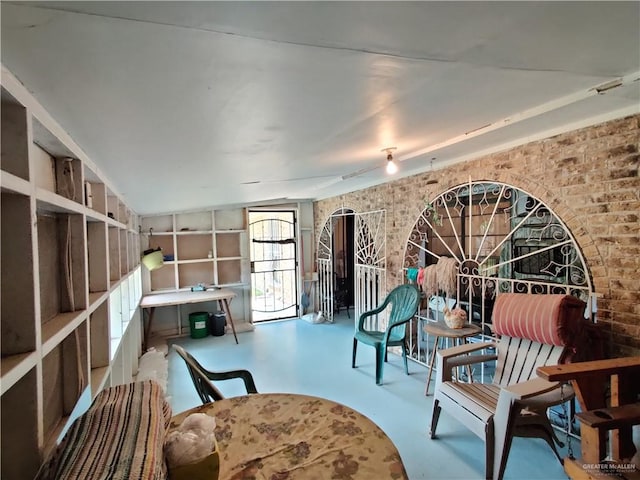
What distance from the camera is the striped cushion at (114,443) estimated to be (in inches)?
35.1

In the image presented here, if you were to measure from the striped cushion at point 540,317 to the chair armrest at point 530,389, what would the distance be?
38 centimetres

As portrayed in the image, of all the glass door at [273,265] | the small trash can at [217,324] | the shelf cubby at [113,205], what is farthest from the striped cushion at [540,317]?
the glass door at [273,265]

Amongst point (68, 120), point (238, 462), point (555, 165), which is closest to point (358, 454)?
point (238, 462)

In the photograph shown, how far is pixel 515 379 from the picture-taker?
274cm

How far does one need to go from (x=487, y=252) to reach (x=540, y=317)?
1.63 m

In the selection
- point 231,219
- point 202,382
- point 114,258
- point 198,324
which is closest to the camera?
point 202,382

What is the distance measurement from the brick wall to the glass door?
4.74m

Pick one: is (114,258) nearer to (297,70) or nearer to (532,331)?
(297,70)

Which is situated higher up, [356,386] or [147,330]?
[147,330]

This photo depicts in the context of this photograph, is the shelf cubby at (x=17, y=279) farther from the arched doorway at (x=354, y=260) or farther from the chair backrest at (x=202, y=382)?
the arched doorway at (x=354, y=260)

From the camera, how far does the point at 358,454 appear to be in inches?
52.2

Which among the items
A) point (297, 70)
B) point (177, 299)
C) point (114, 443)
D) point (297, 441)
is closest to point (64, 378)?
point (114, 443)

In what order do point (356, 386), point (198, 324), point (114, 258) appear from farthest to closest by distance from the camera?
1. point (198, 324)
2. point (356, 386)
3. point (114, 258)

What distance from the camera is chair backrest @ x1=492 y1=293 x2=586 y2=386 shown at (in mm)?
2396
